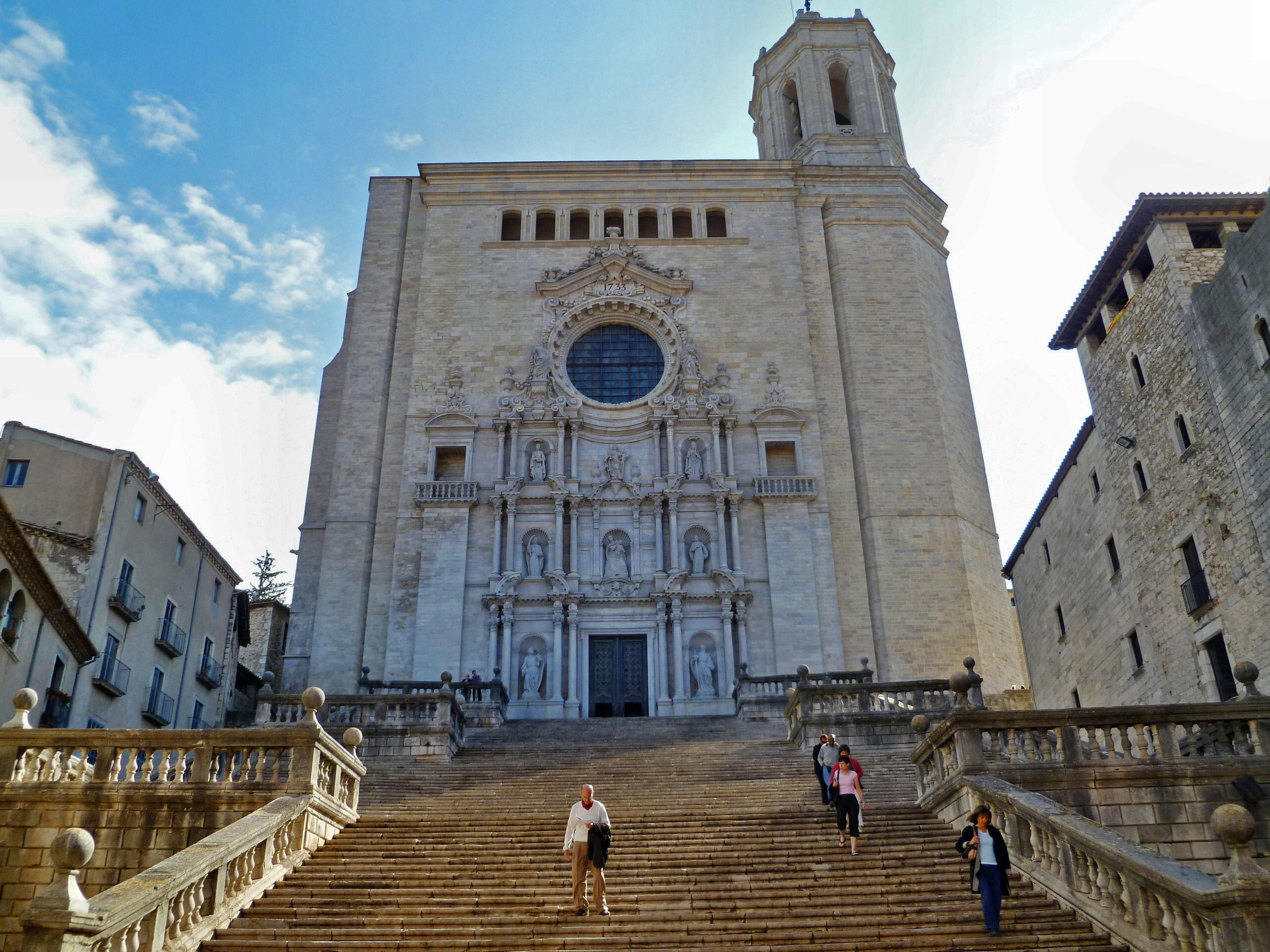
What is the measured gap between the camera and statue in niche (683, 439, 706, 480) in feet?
92.7

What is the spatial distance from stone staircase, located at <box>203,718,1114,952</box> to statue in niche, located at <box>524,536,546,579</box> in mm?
11781

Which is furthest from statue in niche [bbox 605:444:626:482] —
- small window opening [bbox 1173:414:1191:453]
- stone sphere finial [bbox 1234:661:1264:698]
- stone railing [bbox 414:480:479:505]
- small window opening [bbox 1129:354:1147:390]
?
stone sphere finial [bbox 1234:661:1264:698]

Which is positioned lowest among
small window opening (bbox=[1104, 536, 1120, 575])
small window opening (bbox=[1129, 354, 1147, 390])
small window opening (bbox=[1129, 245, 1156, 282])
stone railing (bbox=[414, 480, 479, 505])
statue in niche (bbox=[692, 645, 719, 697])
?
statue in niche (bbox=[692, 645, 719, 697])

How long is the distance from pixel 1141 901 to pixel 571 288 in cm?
2509

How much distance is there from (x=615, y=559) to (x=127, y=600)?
1120 centimetres

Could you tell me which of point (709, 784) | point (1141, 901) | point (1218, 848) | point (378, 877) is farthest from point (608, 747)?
point (1141, 901)

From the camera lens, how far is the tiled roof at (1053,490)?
25.2 metres

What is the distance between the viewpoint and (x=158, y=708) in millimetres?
25234

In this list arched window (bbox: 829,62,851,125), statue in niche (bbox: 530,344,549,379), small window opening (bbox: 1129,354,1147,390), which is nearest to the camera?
small window opening (bbox: 1129,354,1147,390)

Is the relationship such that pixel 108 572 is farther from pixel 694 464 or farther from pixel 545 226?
pixel 545 226

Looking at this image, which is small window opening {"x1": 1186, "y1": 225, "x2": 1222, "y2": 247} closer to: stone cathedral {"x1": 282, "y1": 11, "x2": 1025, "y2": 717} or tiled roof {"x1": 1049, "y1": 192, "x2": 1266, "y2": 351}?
tiled roof {"x1": 1049, "y1": 192, "x2": 1266, "y2": 351}

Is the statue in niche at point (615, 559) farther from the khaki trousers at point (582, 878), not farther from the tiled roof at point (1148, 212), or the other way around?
the khaki trousers at point (582, 878)

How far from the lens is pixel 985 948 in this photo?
27.4 ft

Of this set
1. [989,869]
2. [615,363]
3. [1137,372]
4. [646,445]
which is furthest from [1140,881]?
[615,363]
